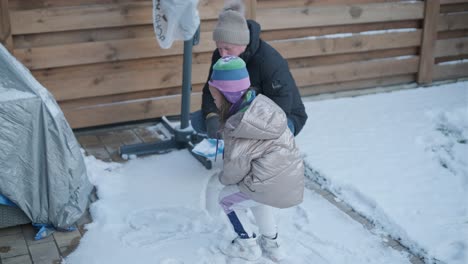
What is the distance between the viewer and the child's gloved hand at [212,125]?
3.99m

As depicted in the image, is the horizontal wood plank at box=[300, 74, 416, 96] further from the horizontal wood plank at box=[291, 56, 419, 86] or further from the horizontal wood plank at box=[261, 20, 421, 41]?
the horizontal wood plank at box=[261, 20, 421, 41]

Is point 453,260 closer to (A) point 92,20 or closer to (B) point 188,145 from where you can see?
(B) point 188,145

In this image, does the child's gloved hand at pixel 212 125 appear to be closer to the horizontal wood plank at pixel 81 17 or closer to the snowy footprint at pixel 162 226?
the snowy footprint at pixel 162 226

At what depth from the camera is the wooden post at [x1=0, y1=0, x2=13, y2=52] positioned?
15.2 feet

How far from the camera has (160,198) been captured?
4094 millimetres

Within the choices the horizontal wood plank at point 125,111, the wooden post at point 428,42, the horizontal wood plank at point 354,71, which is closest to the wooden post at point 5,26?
the horizontal wood plank at point 125,111

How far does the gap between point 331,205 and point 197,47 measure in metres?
2.08

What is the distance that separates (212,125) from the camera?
404cm

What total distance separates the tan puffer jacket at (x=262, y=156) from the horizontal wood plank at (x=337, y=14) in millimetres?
2824

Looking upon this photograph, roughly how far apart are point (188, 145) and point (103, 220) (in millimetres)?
1226

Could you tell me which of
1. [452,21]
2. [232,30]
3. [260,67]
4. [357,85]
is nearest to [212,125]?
[260,67]

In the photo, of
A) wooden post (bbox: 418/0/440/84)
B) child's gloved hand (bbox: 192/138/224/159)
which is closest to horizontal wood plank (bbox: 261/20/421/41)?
wooden post (bbox: 418/0/440/84)

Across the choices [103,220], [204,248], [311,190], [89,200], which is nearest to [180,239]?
[204,248]

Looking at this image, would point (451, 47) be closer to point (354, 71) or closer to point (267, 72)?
point (354, 71)
